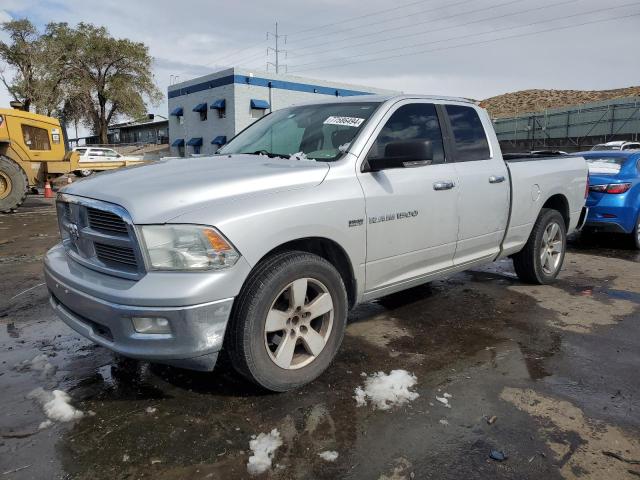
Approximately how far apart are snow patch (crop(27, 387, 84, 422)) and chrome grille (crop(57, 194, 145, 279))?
0.81m

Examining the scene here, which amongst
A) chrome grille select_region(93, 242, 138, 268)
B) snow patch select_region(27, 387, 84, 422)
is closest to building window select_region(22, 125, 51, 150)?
snow patch select_region(27, 387, 84, 422)

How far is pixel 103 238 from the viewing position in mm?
2838

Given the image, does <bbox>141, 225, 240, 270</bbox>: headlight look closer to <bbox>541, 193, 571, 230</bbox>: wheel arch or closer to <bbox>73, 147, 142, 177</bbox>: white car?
<bbox>541, 193, 571, 230</bbox>: wheel arch

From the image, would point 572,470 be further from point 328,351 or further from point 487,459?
point 328,351

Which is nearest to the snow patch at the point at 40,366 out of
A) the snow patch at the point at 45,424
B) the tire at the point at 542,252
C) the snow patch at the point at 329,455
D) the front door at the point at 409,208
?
the snow patch at the point at 45,424

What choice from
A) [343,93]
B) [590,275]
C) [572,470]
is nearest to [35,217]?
[590,275]

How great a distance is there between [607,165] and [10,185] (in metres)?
13.2

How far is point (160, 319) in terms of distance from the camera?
2.58m

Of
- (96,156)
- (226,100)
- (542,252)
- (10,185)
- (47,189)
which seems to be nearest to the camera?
(542,252)

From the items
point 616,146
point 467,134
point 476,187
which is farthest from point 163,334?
point 616,146

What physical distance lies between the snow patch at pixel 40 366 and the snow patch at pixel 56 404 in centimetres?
24

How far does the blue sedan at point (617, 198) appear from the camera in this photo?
7.68m

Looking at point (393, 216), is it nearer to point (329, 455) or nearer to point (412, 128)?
point (412, 128)

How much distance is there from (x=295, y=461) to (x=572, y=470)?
1.32 m
